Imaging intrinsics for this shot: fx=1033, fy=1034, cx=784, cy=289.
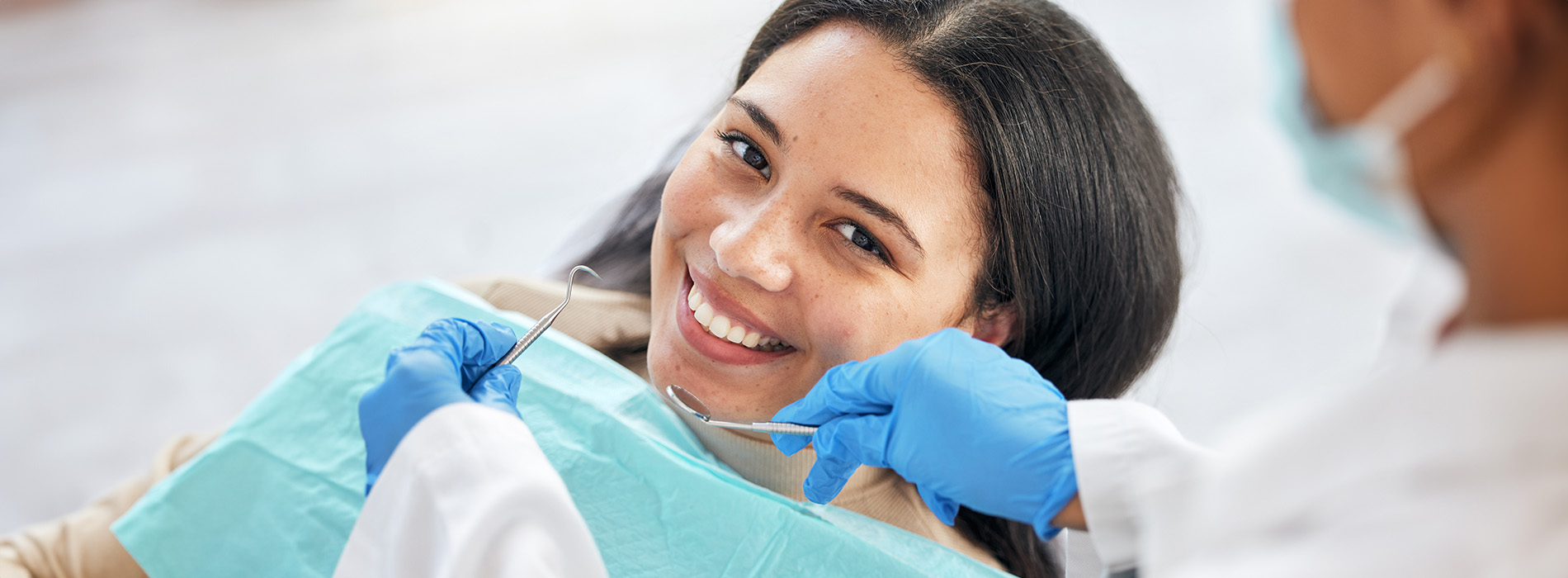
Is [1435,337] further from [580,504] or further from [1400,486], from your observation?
[580,504]

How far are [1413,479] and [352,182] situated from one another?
104 inches

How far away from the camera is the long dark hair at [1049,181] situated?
127cm

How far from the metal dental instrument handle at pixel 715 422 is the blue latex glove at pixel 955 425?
0.05 feet

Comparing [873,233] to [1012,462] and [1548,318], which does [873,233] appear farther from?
[1548,318]

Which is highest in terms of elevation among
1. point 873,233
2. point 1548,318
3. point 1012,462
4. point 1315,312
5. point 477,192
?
point 1548,318

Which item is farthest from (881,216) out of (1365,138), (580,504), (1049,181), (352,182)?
(352,182)

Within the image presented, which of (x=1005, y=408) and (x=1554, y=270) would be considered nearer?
(x=1554, y=270)

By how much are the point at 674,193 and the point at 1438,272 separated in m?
0.86

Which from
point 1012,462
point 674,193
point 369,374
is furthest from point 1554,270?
point 369,374

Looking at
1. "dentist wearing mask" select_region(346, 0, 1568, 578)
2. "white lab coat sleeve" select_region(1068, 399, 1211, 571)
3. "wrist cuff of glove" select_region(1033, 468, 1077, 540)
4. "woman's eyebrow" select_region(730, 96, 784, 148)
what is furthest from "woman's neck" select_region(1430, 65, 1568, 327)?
"woman's eyebrow" select_region(730, 96, 784, 148)

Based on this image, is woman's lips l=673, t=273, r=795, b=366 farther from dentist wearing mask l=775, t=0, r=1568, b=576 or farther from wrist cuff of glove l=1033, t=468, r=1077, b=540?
dentist wearing mask l=775, t=0, r=1568, b=576

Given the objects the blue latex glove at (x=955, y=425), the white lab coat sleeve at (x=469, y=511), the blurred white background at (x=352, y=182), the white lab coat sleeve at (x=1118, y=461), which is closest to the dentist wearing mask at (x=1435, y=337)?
the white lab coat sleeve at (x=1118, y=461)

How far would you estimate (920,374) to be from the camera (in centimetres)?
107

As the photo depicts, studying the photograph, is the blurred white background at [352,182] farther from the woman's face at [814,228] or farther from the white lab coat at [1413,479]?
the white lab coat at [1413,479]
